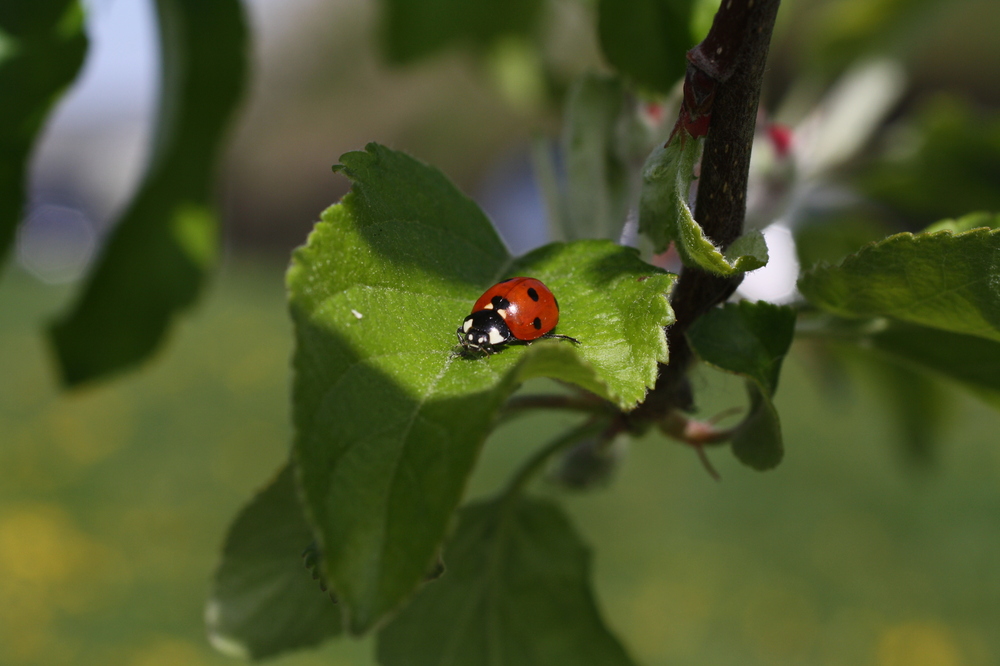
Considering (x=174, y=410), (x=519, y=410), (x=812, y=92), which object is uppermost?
(x=519, y=410)

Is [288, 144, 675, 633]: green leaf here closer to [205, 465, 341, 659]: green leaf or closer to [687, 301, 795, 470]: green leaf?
[687, 301, 795, 470]: green leaf

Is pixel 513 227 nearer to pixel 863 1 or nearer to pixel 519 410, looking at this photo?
pixel 863 1

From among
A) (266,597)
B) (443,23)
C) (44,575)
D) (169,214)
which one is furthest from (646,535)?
(266,597)

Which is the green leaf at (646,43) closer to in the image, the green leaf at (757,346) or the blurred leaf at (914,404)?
the green leaf at (757,346)

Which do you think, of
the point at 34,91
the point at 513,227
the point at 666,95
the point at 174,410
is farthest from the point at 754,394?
the point at 513,227

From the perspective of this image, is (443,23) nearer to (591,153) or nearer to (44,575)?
(591,153)

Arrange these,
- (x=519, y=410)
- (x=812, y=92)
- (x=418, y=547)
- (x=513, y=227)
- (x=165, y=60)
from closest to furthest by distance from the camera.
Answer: (x=418, y=547)
(x=519, y=410)
(x=165, y=60)
(x=812, y=92)
(x=513, y=227)
